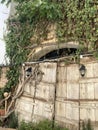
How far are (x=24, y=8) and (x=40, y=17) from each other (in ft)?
2.31

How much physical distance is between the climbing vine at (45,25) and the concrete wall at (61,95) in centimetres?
82

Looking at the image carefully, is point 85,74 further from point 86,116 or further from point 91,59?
point 86,116

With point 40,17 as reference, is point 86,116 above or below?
below

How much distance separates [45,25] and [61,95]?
2916 mm

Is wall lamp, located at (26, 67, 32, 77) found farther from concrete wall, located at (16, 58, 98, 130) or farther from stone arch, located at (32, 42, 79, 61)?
stone arch, located at (32, 42, 79, 61)

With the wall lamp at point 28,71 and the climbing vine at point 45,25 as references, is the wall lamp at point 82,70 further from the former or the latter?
the wall lamp at point 28,71

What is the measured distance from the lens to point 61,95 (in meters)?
8.98

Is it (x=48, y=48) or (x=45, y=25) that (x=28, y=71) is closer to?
(x=48, y=48)

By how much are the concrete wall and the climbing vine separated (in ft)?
2.70

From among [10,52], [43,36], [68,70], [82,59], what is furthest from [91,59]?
[10,52]

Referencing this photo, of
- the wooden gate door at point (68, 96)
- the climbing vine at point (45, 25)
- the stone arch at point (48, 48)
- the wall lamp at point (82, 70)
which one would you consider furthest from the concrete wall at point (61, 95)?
the climbing vine at point (45, 25)

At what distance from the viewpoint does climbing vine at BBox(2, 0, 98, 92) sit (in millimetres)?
8250

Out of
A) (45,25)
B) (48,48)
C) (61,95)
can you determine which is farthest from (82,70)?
(45,25)

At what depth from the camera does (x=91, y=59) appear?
8258 millimetres
